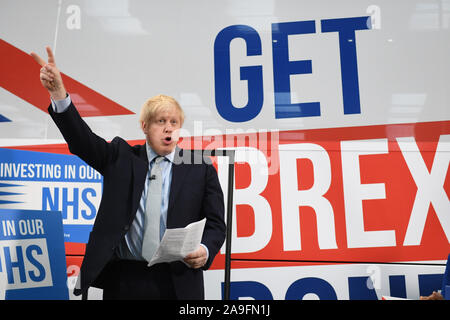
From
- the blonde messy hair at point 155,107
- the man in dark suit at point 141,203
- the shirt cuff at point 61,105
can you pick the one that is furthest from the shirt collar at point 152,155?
the shirt cuff at point 61,105

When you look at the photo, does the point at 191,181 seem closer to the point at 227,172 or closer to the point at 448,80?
the point at 227,172

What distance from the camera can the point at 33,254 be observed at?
2.05m

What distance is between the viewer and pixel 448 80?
2.16 m

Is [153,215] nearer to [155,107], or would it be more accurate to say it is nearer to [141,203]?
[141,203]

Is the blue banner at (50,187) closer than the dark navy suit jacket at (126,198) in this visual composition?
No

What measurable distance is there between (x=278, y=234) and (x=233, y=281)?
0.34m

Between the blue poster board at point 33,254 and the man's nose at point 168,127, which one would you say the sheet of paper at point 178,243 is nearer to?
the man's nose at point 168,127

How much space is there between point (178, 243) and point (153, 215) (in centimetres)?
23

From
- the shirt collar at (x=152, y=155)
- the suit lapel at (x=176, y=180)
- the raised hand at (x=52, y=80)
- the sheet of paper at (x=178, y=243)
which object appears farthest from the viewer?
the shirt collar at (x=152, y=155)

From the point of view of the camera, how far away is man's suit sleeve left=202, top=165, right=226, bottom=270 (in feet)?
4.87

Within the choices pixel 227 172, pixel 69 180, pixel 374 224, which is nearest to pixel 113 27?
pixel 69 180

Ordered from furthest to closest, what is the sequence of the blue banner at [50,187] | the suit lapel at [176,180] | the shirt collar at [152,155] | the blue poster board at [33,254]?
the blue banner at [50,187], the blue poster board at [33,254], the shirt collar at [152,155], the suit lapel at [176,180]

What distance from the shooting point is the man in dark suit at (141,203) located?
1358 mm

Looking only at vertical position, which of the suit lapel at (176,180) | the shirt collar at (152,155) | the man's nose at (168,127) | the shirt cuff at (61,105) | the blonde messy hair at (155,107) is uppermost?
the blonde messy hair at (155,107)
